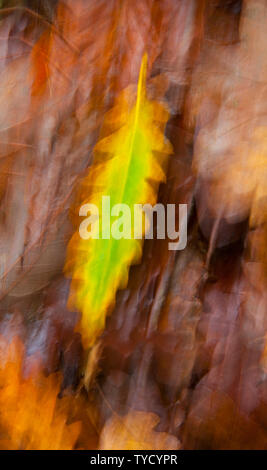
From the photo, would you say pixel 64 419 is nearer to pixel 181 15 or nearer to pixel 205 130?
pixel 205 130

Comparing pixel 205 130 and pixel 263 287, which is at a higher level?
pixel 205 130

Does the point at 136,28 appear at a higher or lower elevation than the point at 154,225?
higher

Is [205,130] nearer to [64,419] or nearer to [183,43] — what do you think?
[183,43]

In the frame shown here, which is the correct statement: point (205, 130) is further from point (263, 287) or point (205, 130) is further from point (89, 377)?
point (89, 377)
